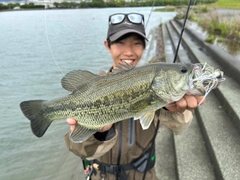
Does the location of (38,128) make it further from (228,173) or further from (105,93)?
(228,173)

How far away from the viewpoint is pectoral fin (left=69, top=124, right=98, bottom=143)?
2129mm

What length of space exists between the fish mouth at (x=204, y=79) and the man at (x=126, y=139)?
39 cm

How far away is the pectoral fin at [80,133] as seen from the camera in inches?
83.8

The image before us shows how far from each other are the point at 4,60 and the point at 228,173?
573 inches

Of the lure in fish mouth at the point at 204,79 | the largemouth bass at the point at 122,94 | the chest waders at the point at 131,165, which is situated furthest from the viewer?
Answer: the chest waders at the point at 131,165

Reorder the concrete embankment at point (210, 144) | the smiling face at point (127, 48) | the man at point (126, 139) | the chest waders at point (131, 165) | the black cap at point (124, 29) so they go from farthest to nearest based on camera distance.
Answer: the concrete embankment at point (210, 144), the smiling face at point (127, 48), the black cap at point (124, 29), the chest waders at point (131, 165), the man at point (126, 139)

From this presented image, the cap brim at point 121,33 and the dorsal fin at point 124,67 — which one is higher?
the cap brim at point 121,33

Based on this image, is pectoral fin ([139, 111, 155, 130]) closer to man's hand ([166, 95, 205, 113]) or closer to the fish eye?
man's hand ([166, 95, 205, 113])

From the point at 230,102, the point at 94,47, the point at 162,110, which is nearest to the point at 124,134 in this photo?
the point at 162,110

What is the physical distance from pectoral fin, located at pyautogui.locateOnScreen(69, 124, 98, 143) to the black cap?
112 cm

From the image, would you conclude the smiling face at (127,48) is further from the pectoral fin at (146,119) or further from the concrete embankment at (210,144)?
the concrete embankment at (210,144)

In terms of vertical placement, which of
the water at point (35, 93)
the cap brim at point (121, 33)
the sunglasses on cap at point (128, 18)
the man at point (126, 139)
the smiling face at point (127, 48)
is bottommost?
the water at point (35, 93)

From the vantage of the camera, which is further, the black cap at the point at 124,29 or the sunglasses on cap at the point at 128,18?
the sunglasses on cap at the point at 128,18

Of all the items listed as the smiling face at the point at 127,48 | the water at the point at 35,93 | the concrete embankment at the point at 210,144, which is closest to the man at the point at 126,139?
the smiling face at the point at 127,48
